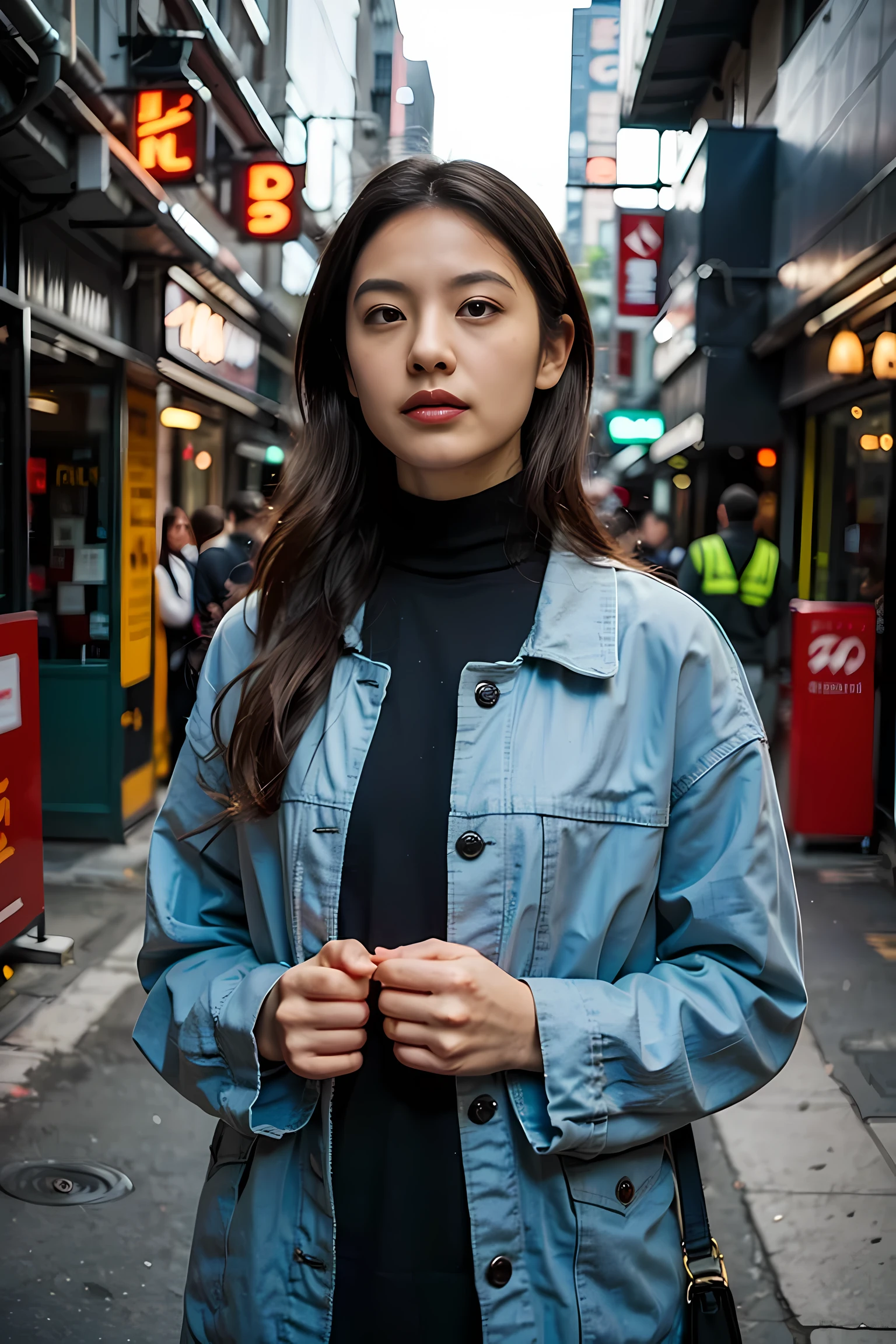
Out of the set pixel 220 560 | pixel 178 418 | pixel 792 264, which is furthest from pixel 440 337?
pixel 792 264

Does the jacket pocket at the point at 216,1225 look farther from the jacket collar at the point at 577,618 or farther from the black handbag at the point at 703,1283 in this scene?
the jacket collar at the point at 577,618

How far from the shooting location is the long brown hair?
1.33 metres

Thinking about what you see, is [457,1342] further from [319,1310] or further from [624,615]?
[624,615]

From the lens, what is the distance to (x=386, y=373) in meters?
1.31

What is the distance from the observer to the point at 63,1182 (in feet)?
11.3

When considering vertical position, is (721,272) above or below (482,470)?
above

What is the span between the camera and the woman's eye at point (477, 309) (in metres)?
1.30

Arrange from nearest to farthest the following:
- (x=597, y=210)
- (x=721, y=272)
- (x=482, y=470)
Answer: (x=482, y=470) → (x=721, y=272) → (x=597, y=210)

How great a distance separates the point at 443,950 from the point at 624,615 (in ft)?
1.38

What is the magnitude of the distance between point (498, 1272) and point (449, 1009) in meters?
0.30

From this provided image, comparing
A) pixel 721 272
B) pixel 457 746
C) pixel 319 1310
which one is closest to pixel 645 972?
pixel 457 746

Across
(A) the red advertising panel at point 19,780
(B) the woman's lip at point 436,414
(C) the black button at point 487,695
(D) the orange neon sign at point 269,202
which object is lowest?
(A) the red advertising panel at point 19,780

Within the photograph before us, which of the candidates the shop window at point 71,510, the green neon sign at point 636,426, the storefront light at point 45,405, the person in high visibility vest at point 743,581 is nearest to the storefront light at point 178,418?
the shop window at point 71,510

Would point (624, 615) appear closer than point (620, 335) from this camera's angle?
Yes
